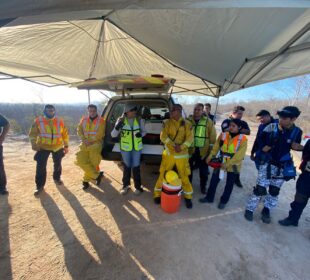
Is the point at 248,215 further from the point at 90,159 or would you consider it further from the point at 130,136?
the point at 90,159

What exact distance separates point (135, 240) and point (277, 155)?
248cm

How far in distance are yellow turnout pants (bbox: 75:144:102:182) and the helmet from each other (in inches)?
59.7

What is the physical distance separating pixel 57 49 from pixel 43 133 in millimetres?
1600

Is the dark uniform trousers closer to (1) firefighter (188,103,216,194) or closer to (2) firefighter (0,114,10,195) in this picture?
(2) firefighter (0,114,10,195)

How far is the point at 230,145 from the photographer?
3133 mm

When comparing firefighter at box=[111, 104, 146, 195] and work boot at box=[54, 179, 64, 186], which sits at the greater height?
firefighter at box=[111, 104, 146, 195]

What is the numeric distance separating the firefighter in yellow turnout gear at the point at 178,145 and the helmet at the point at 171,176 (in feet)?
0.53

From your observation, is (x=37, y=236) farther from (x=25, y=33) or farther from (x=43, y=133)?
(x=25, y=33)

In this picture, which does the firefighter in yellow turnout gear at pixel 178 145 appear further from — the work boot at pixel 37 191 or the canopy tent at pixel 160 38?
the work boot at pixel 37 191

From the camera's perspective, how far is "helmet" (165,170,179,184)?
301cm

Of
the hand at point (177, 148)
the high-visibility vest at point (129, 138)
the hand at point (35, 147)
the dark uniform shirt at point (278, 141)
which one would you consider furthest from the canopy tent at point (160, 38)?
the hand at point (35, 147)

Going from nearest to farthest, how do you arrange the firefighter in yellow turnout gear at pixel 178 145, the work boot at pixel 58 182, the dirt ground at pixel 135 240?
the dirt ground at pixel 135 240 → the firefighter in yellow turnout gear at pixel 178 145 → the work boot at pixel 58 182

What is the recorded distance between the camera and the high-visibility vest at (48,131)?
11.4 ft

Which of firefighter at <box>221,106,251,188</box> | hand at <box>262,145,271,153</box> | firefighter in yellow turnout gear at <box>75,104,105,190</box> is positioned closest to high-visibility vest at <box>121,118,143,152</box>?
firefighter in yellow turnout gear at <box>75,104,105,190</box>
